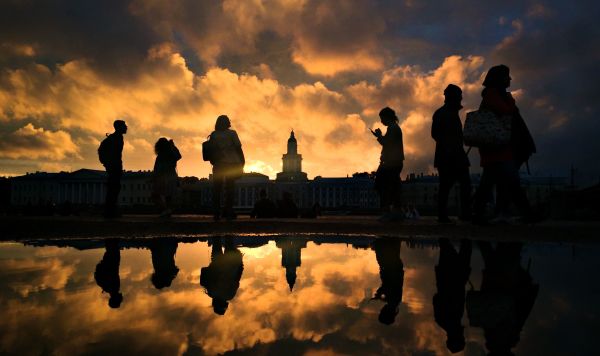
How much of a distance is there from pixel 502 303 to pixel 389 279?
1.09m

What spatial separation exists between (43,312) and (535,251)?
17.2ft

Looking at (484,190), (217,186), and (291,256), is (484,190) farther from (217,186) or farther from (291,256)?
(217,186)

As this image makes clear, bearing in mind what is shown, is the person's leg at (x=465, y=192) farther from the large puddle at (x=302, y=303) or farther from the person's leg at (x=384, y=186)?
the large puddle at (x=302, y=303)

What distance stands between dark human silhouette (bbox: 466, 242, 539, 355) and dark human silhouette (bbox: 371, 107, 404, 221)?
5626 millimetres

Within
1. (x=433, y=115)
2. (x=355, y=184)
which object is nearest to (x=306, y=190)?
(x=355, y=184)

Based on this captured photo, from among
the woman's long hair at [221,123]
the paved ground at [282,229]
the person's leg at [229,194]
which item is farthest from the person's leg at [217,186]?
the paved ground at [282,229]

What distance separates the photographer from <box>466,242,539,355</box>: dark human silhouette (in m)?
2.08

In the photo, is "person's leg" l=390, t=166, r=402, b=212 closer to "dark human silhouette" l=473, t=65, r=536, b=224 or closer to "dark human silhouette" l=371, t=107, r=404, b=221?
"dark human silhouette" l=371, t=107, r=404, b=221

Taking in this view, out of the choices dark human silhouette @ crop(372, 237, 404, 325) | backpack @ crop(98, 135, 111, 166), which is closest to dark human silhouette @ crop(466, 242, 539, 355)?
dark human silhouette @ crop(372, 237, 404, 325)

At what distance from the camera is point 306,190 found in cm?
17012

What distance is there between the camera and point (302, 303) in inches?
112

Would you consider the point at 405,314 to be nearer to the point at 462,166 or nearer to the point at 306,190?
the point at 462,166

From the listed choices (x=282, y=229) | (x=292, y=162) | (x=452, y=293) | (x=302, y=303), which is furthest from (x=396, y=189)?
(x=292, y=162)

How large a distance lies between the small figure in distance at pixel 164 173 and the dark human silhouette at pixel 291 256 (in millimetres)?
6541
